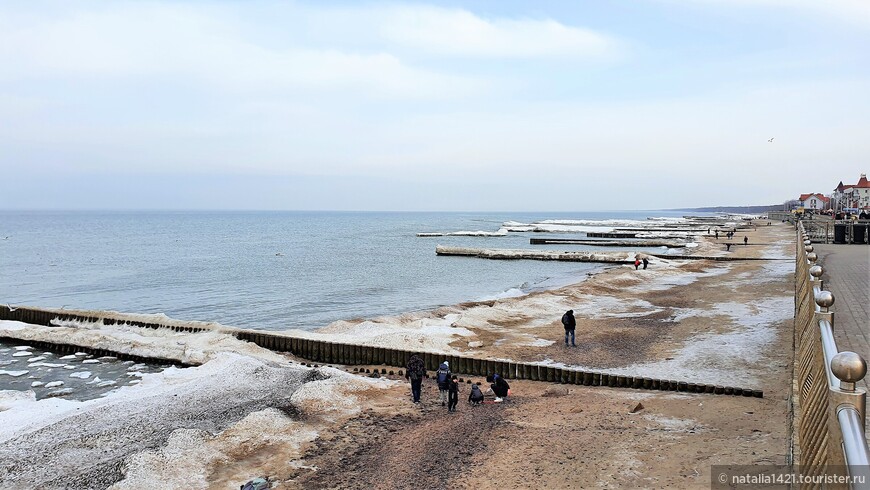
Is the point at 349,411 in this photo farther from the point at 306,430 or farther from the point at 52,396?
the point at 52,396

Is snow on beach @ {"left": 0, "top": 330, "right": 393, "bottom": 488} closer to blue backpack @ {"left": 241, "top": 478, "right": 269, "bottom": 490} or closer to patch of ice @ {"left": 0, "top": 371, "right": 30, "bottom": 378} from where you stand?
blue backpack @ {"left": 241, "top": 478, "right": 269, "bottom": 490}

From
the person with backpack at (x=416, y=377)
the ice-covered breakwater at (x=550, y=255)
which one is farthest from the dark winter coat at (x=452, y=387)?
the ice-covered breakwater at (x=550, y=255)

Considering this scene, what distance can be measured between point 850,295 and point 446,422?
12950 mm

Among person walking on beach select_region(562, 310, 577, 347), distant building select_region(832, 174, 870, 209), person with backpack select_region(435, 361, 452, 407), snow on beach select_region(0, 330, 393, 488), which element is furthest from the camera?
distant building select_region(832, 174, 870, 209)

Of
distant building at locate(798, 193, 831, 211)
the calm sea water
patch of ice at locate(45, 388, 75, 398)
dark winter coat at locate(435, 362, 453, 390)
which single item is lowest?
the calm sea water

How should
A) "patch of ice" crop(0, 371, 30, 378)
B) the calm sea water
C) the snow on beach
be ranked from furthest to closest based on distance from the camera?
the calm sea water
"patch of ice" crop(0, 371, 30, 378)
the snow on beach

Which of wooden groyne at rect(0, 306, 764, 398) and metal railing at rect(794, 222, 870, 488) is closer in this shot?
metal railing at rect(794, 222, 870, 488)

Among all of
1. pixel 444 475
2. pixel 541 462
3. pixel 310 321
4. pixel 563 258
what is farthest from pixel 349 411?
pixel 563 258

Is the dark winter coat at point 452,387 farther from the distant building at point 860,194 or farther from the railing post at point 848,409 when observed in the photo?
the distant building at point 860,194

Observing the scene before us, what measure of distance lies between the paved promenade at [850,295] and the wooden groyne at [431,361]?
347cm

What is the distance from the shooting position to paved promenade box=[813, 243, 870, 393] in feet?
38.6

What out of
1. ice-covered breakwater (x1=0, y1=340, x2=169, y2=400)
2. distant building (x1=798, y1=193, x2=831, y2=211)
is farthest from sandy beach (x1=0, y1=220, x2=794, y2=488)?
distant building (x1=798, y1=193, x2=831, y2=211)

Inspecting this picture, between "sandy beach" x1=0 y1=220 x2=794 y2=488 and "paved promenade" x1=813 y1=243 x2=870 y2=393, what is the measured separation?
2.55 meters

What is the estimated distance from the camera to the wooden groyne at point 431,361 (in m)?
18.2
